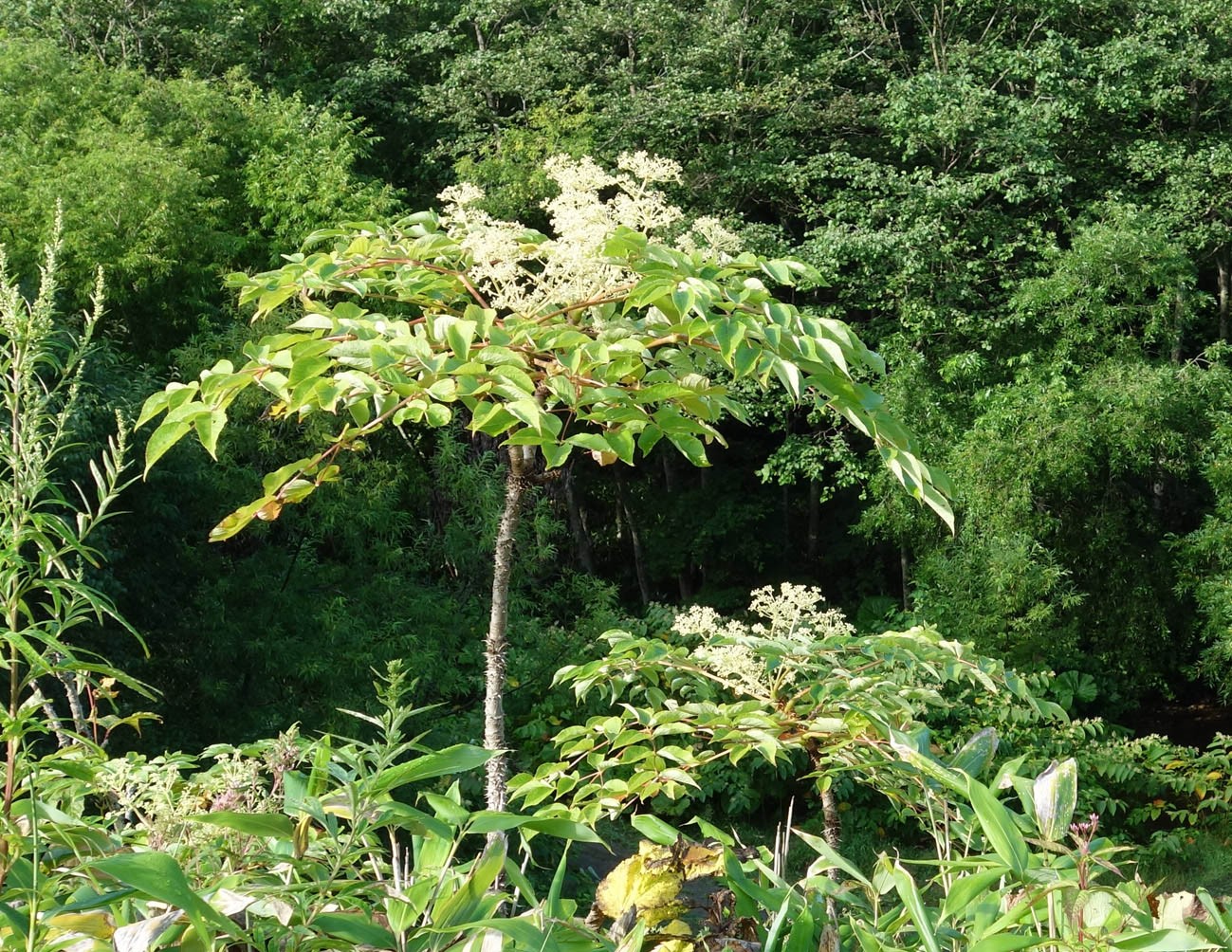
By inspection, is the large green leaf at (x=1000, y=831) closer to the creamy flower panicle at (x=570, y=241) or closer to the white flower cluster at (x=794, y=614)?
the creamy flower panicle at (x=570, y=241)

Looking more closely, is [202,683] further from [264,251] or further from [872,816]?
[264,251]

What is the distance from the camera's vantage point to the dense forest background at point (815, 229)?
23.0 feet

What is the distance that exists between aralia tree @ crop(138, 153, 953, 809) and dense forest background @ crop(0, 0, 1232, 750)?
4400 millimetres

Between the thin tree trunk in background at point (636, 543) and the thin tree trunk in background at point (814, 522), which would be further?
the thin tree trunk in background at point (636, 543)

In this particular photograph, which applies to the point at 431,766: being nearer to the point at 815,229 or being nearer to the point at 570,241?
the point at 570,241

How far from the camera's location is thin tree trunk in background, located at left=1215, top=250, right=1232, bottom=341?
9453 mm

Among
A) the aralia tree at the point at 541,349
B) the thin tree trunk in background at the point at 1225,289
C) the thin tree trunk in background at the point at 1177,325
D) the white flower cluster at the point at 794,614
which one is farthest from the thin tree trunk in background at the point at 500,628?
the thin tree trunk in background at the point at 1225,289

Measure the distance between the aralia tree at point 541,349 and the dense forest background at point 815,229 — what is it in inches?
173

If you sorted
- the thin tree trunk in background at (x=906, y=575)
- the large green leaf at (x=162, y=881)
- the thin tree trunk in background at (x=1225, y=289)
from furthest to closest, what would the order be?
1. the thin tree trunk in background at (x=1225, y=289)
2. the thin tree trunk in background at (x=906, y=575)
3. the large green leaf at (x=162, y=881)

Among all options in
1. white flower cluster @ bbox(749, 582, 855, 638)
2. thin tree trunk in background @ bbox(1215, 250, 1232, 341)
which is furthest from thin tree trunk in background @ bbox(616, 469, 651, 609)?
white flower cluster @ bbox(749, 582, 855, 638)

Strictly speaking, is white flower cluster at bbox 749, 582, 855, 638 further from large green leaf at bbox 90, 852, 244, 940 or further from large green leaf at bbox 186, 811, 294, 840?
large green leaf at bbox 90, 852, 244, 940

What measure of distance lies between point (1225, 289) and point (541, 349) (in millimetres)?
9781

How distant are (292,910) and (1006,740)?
6286 mm

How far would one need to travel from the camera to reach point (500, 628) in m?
1.41
